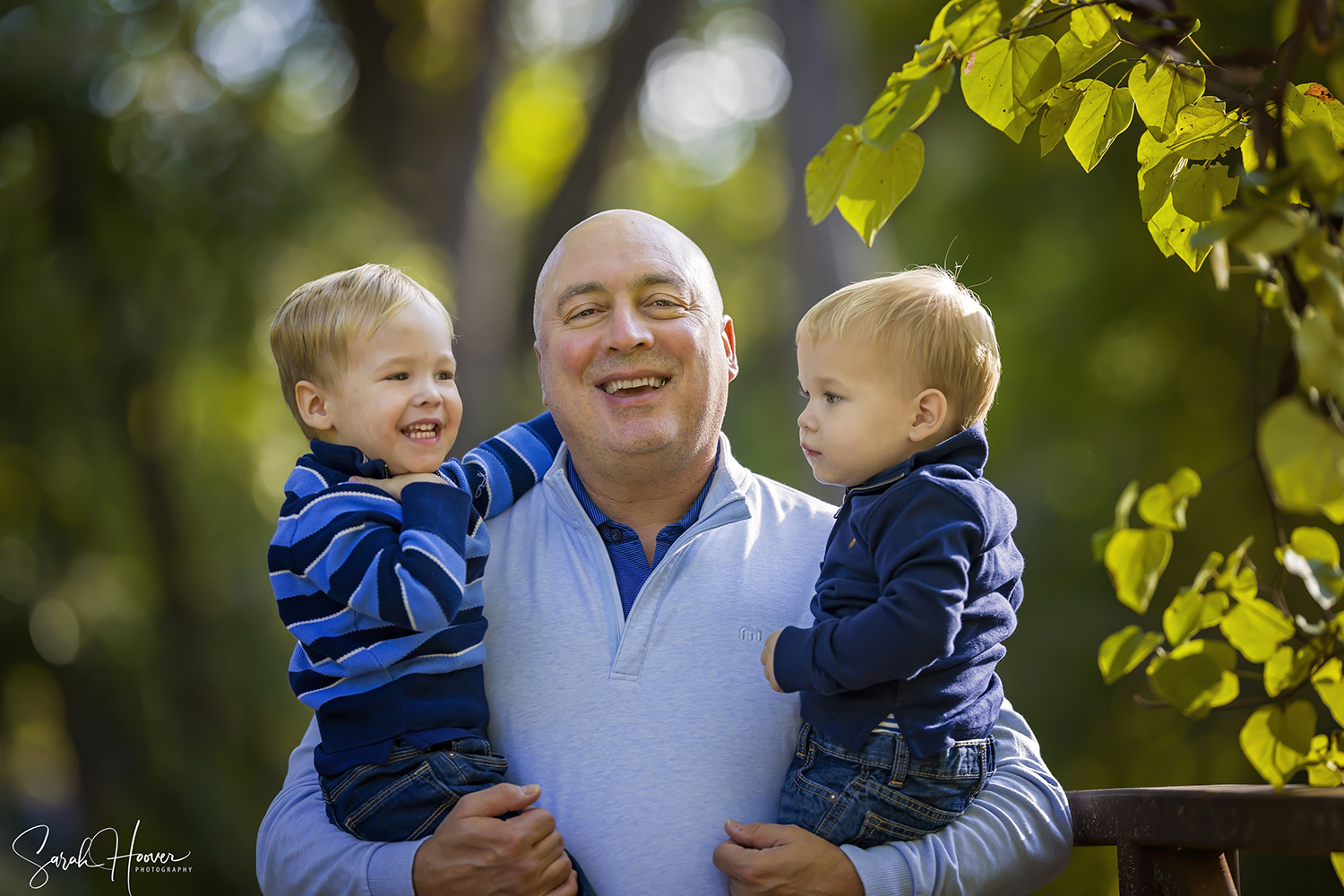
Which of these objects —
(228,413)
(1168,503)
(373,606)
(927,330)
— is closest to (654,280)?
(927,330)

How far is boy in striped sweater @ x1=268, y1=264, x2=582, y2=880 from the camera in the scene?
1.58 meters

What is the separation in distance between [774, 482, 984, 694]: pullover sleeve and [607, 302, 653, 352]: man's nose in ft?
2.10

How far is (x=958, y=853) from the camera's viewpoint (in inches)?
64.8

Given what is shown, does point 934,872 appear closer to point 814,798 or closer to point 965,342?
point 814,798

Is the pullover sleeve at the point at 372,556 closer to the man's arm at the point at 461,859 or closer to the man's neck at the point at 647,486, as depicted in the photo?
the man's arm at the point at 461,859

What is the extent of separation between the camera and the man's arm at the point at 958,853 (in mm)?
1577

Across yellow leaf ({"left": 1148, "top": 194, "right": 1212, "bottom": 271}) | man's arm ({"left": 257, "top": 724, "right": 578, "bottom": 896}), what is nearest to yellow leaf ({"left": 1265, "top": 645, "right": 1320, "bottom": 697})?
yellow leaf ({"left": 1148, "top": 194, "right": 1212, "bottom": 271})

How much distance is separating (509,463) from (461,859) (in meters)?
0.79

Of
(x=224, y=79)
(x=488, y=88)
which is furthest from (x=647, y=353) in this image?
(x=488, y=88)

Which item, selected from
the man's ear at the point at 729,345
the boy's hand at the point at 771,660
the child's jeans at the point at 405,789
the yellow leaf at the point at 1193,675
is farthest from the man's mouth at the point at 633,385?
the yellow leaf at the point at 1193,675

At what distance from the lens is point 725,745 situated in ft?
5.89

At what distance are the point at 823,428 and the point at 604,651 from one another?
0.58 m

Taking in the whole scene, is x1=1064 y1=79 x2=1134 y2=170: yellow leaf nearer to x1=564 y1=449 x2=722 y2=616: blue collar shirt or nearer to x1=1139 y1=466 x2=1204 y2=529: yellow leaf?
x1=1139 y1=466 x2=1204 y2=529: yellow leaf

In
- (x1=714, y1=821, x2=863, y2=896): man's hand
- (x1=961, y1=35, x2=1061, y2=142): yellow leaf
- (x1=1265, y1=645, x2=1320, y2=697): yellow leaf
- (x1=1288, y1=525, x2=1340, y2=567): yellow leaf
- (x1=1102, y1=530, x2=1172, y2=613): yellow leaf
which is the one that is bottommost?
(x1=714, y1=821, x2=863, y2=896): man's hand
